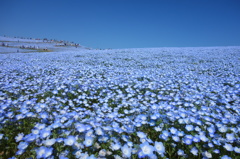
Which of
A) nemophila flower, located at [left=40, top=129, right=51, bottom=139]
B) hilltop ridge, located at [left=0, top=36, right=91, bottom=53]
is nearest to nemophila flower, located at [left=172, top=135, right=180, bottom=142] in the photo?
nemophila flower, located at [left=40, top=129, right=51, bottom=139]

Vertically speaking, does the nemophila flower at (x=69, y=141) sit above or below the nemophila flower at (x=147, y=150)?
below

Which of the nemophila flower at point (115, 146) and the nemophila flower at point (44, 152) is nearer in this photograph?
the nemophila flower at point (44, 152)

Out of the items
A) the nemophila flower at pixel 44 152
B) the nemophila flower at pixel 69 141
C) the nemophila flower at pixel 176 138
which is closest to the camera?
the nemophila flower at pixel 44 152

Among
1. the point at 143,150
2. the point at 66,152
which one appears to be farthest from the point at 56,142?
the point at 143,150

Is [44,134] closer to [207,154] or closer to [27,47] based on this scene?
[207,154]

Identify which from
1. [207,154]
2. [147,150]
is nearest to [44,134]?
[147,150]

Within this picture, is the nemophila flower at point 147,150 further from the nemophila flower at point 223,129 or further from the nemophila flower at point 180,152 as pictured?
the nemophila flower at point 223,129

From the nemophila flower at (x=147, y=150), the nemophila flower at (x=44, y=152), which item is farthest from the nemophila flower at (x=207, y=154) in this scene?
the nemophila flower at (x=44, y=152)

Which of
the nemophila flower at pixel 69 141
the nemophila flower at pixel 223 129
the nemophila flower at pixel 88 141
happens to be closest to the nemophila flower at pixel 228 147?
the nemophila flower at pixel 223 129

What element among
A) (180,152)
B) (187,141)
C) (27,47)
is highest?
(187,141)

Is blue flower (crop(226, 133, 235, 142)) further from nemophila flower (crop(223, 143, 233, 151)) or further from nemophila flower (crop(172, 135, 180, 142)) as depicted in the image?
nemophila flower (crop(172, 135, 180, 142))

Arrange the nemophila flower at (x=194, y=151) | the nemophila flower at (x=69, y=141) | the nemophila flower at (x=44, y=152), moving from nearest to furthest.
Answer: the nemophila flower at (x=44, y=152) < the nemophila flower at (x=69, y=141) < the nemophila flower at (x=194, y=151)

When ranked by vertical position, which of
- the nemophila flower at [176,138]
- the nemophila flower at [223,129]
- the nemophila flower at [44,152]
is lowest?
the nemophila flower at [44,152]
